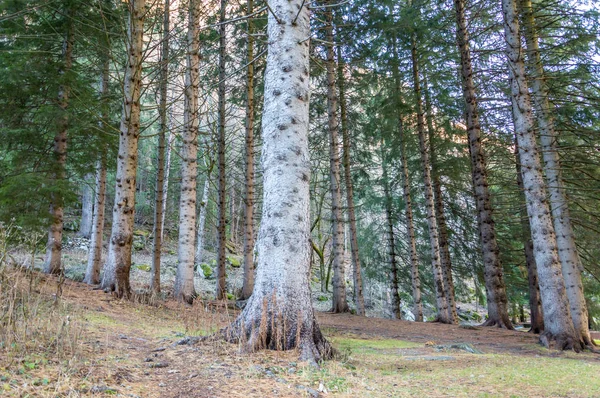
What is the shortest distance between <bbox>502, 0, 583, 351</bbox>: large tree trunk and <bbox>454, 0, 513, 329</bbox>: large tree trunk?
7.31 ft

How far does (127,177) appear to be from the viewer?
314 inches

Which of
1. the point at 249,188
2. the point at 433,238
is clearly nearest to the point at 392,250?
the point at 433,238

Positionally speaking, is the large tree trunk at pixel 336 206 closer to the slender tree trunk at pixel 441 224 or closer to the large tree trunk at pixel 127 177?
the slender tree trunk at pixel 441 224

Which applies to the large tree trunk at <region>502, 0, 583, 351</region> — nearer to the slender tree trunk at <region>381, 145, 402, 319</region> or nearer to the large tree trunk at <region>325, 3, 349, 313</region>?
the large tree trunk at <region>325, 3, 349, 313</region>

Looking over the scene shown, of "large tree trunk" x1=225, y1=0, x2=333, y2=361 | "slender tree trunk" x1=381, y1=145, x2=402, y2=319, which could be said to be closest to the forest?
"large tree trunk" x1=225, y1=0, x2=333, y2=361

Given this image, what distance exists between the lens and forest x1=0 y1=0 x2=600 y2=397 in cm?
337

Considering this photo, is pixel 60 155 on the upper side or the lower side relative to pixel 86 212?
lower

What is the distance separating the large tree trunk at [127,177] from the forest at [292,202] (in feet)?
0.14

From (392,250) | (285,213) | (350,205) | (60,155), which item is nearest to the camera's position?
(285,213)

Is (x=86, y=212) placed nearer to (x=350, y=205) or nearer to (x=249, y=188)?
(x=249, y=188)

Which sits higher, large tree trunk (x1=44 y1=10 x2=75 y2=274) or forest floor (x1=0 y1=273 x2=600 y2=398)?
large tree trunk (x1=44 y1=10 x2=75 y2=274)

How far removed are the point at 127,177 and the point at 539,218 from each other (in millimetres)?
8338

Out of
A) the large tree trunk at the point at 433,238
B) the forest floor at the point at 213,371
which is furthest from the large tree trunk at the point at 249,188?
the forest floor at the point at 213,371

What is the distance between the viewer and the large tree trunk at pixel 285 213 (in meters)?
3.72
